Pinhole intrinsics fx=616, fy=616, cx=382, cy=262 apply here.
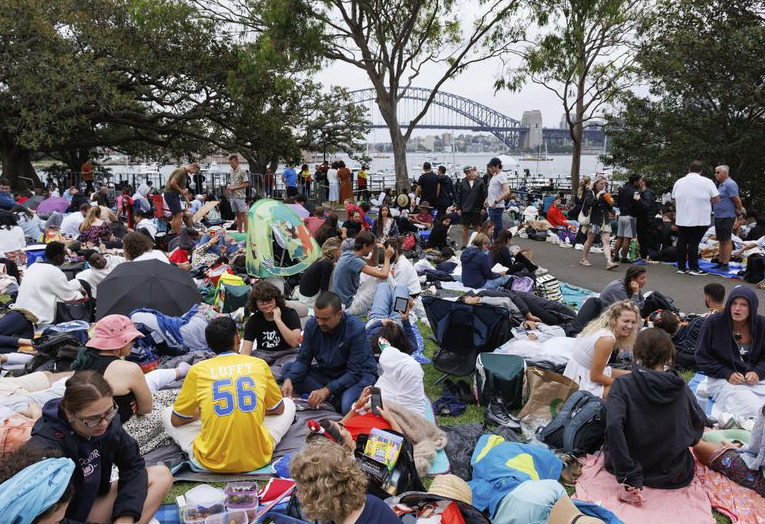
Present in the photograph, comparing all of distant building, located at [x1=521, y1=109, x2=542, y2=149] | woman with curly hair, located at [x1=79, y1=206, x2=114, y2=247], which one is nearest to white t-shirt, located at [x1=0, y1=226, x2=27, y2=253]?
woman with curly hair, located at [x1=79, y1=206, x2=114, y2=247]

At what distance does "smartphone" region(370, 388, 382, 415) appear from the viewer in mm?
4039

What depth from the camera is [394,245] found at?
703 cm

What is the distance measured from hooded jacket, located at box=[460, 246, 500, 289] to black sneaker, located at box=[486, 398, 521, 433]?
3.29 meters

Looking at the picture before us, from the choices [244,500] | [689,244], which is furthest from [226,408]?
[689,244]

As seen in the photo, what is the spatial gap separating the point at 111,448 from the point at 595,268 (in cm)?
908

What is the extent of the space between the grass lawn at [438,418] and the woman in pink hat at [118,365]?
585 millimetres

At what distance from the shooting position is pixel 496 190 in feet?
36.0

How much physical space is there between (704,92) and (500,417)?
45.7 ft

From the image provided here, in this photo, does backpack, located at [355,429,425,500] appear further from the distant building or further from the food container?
the distant building

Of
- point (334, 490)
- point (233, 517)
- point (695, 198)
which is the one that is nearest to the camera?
point (334, 490)

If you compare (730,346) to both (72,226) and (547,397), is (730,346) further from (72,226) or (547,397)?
(72,226)

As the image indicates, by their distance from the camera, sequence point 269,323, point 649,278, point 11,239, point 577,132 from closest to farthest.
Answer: point 269,323 < point 11,239 < point 649,278 < point 577,132

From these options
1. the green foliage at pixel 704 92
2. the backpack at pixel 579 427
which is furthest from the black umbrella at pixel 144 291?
the green foliage at pixel 704 92

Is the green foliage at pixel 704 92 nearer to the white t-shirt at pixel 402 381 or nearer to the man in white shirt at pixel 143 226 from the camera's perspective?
the man in white shirt at pixel 143 226
